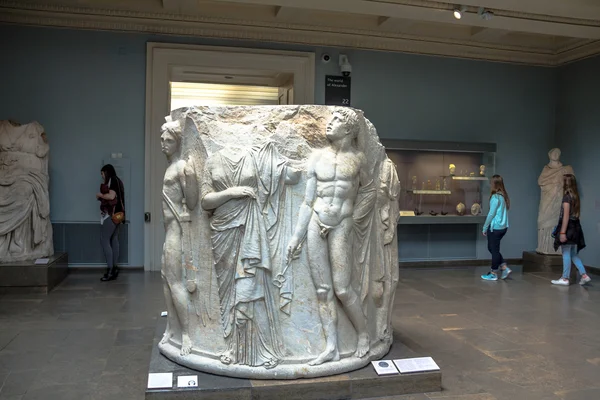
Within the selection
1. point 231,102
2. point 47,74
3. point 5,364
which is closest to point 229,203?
point 5,364

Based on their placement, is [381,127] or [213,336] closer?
[213,336]

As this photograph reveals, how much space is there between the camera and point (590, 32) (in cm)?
927

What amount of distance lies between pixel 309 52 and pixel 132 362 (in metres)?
6.81

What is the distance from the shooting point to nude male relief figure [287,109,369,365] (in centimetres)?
419

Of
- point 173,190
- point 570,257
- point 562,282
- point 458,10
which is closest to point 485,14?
point 458,10

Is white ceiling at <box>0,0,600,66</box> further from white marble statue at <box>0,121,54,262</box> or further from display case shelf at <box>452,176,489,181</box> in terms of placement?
display case shelf at <box>452,176,489,181</box>

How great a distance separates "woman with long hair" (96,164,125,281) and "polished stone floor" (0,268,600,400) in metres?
0.37

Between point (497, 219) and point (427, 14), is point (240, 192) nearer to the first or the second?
point (427, 14)

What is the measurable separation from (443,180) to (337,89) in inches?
107

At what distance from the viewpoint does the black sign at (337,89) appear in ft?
32.9

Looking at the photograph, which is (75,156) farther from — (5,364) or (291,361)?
(291,361)

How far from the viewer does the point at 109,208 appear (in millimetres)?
8445

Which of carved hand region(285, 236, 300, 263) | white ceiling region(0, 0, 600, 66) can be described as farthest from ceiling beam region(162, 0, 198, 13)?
carved hand region(285, 236, 300, 263)

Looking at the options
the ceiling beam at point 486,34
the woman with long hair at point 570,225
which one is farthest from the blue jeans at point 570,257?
the ceiling beam at point 486,34
